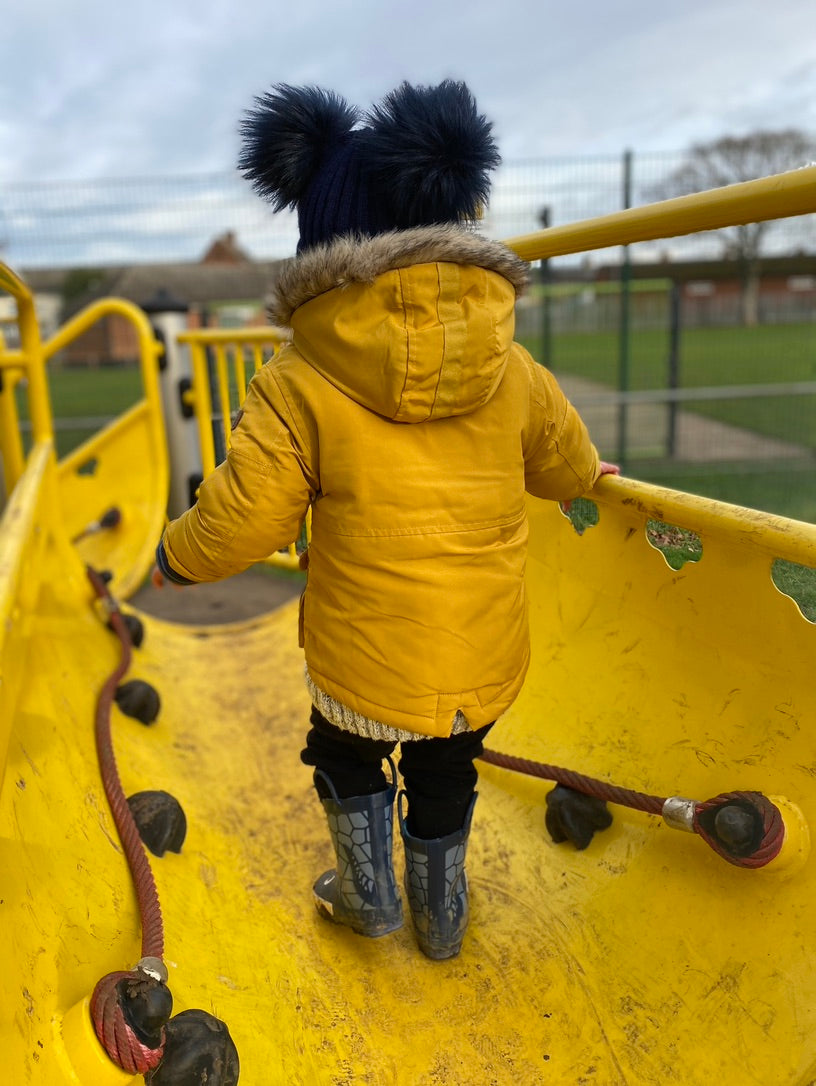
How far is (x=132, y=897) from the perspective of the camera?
1571 mm

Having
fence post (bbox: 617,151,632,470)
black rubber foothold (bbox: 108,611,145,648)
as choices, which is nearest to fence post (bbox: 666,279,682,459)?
fence post (bbox: 617,151,632,470)

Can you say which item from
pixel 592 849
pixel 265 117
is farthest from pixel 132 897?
pixel 265 117

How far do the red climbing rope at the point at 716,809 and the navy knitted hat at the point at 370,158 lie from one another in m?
1.05

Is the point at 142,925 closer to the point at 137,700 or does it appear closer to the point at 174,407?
the point at 137,700

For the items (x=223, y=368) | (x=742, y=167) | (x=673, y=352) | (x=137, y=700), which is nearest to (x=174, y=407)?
(x=223, y=368)

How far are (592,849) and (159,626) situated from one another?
6.93 feet

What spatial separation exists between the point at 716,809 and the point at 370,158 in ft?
3.89

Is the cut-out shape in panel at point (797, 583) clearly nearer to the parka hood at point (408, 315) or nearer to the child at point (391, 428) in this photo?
the child at point (391, 428)

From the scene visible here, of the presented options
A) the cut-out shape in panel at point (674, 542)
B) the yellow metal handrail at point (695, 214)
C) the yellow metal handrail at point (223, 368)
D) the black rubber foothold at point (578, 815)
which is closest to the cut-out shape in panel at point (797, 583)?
the cut-out shape in panel at point (674, 542)

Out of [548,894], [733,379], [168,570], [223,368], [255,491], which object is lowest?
[548,894]

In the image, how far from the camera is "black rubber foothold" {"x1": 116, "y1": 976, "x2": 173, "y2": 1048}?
3.85 feet

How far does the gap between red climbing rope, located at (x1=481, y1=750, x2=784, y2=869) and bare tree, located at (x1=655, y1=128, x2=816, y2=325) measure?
20.4ft

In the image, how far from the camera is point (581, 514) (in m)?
2.01

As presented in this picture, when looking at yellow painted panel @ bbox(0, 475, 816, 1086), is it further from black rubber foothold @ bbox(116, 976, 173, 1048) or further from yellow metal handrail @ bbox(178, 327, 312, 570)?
yellow metal handrail @ bbox(178, 327, 312, 570)
